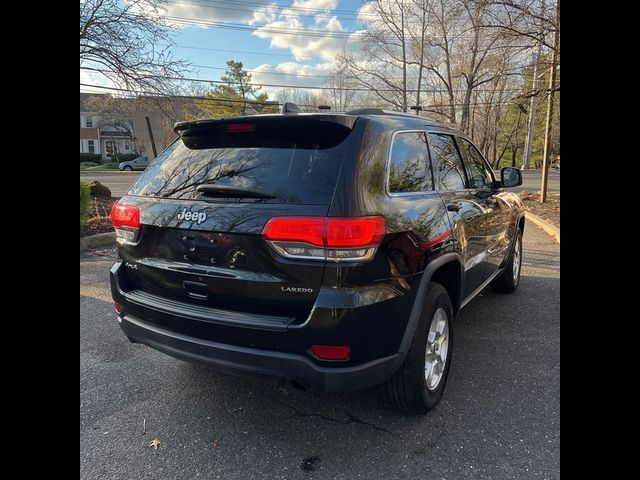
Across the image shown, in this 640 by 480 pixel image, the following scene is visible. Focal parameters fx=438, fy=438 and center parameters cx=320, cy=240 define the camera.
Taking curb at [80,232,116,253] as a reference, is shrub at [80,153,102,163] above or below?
above

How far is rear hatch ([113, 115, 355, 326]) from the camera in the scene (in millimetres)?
2189

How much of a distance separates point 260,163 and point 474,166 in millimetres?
2443

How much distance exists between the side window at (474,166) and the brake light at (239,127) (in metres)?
2.06

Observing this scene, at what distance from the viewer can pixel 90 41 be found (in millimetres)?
10578

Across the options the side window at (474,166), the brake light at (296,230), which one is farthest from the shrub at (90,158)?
the brake light at (296,230)

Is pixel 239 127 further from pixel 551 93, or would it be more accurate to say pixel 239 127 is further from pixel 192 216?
pixel 551 93

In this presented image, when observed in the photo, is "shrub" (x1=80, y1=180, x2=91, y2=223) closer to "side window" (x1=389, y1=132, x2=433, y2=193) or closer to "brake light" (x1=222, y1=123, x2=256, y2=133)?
"brake light" (x1=222, y1=123, x2=256, y2=133)

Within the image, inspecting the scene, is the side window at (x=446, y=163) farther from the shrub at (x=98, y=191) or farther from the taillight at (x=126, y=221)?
the shrub at (x=98, y=191)

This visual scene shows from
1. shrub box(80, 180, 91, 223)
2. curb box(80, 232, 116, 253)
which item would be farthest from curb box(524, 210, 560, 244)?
shrub box(80, 180, 91, 223)

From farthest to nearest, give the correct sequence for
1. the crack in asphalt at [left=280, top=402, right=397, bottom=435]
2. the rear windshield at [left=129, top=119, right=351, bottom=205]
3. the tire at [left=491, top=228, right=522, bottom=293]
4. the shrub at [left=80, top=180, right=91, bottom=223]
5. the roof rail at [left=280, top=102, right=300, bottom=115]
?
the shrub at [left=80, top=180, right=91, bottom=223] < the tire at [left=491, top=228, right=522, bottom=293] < the roof rail at [left=280, top=102, right=300, bottom=115] < the crack in asphalt at [left=280, top=402, right=397, bottom=435] < the rear windshield at [left=129, top=119, right=351, bottom=205]

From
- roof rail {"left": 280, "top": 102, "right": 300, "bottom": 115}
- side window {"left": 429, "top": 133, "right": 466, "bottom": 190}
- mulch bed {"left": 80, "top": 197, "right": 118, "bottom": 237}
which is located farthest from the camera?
mulch bed {"left": 80, "top": 197, "right": 118, "bottom": 237}

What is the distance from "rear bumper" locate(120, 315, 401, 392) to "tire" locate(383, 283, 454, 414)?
0.71 ft
